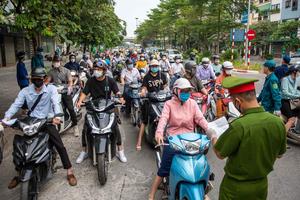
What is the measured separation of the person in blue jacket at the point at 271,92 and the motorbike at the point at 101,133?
2.67 m

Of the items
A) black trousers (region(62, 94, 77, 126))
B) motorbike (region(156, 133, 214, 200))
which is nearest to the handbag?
motorbike (region(156, 133, 214, 200))

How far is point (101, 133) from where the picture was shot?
4340 millimetres

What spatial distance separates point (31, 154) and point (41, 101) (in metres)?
0.85

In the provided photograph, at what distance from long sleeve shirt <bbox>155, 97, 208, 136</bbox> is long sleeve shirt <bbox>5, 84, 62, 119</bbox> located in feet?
4.80

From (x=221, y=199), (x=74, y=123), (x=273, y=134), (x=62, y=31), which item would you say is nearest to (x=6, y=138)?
(x=74, y=123)

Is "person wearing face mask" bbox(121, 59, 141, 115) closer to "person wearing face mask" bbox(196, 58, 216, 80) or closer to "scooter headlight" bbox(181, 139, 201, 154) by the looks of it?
"person wearing face mask" bbox(196, 58, 216, 80)

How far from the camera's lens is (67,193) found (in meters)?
4.10

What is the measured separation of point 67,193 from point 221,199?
2.36 m

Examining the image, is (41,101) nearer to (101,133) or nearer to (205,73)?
(101,133)

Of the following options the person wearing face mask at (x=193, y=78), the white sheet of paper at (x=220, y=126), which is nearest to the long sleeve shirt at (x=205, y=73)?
the person wearing face mask at (x=193, y=78)

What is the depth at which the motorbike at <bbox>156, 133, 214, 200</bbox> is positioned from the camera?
2.91 m

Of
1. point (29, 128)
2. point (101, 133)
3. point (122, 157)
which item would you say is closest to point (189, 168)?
point (101, 133)

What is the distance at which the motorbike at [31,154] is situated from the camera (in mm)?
3479

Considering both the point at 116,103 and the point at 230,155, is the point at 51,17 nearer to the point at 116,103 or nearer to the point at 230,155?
the point at 116,103
